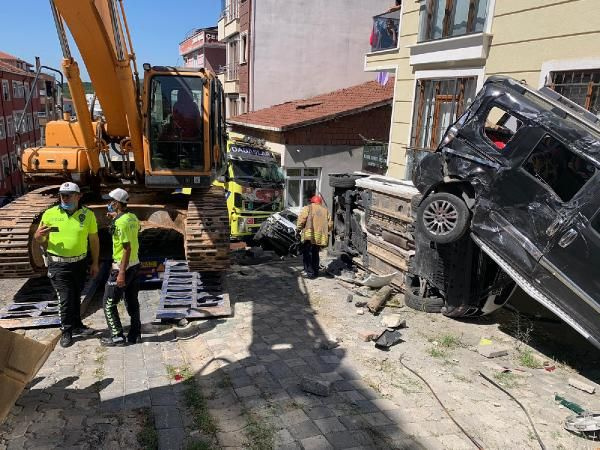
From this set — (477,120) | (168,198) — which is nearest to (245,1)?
(168,198)

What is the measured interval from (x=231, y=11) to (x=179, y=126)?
2019 cm

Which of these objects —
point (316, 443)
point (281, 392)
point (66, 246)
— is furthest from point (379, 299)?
point (66, 246)

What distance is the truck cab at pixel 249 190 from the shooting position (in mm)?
12430

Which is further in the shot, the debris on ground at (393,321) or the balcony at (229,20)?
the balcony at (229,20)

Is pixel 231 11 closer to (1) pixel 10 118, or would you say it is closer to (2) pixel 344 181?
(1) pixel 10 118

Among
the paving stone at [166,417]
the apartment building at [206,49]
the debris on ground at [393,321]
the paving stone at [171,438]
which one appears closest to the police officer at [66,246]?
the paving stone at [166,417]

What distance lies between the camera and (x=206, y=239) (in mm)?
6828

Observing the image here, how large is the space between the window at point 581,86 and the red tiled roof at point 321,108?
10.2 m

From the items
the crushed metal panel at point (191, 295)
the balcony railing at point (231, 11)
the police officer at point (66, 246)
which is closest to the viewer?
the police officer at point (66, 246)

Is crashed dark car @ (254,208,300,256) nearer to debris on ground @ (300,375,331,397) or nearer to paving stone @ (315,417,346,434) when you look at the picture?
debris on ground @ (300,375,331,397)

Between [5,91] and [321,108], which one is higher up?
[5,91]

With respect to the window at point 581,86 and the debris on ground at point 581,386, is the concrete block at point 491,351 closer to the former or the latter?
the debris on ground at point 581,386

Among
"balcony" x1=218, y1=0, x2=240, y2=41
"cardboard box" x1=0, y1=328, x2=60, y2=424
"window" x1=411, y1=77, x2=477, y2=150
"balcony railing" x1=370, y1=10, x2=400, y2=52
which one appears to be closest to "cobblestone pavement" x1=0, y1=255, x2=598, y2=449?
"cardboard box" x1=0, y1=328, x2=60, y2=424

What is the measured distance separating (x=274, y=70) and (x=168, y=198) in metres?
15.6
